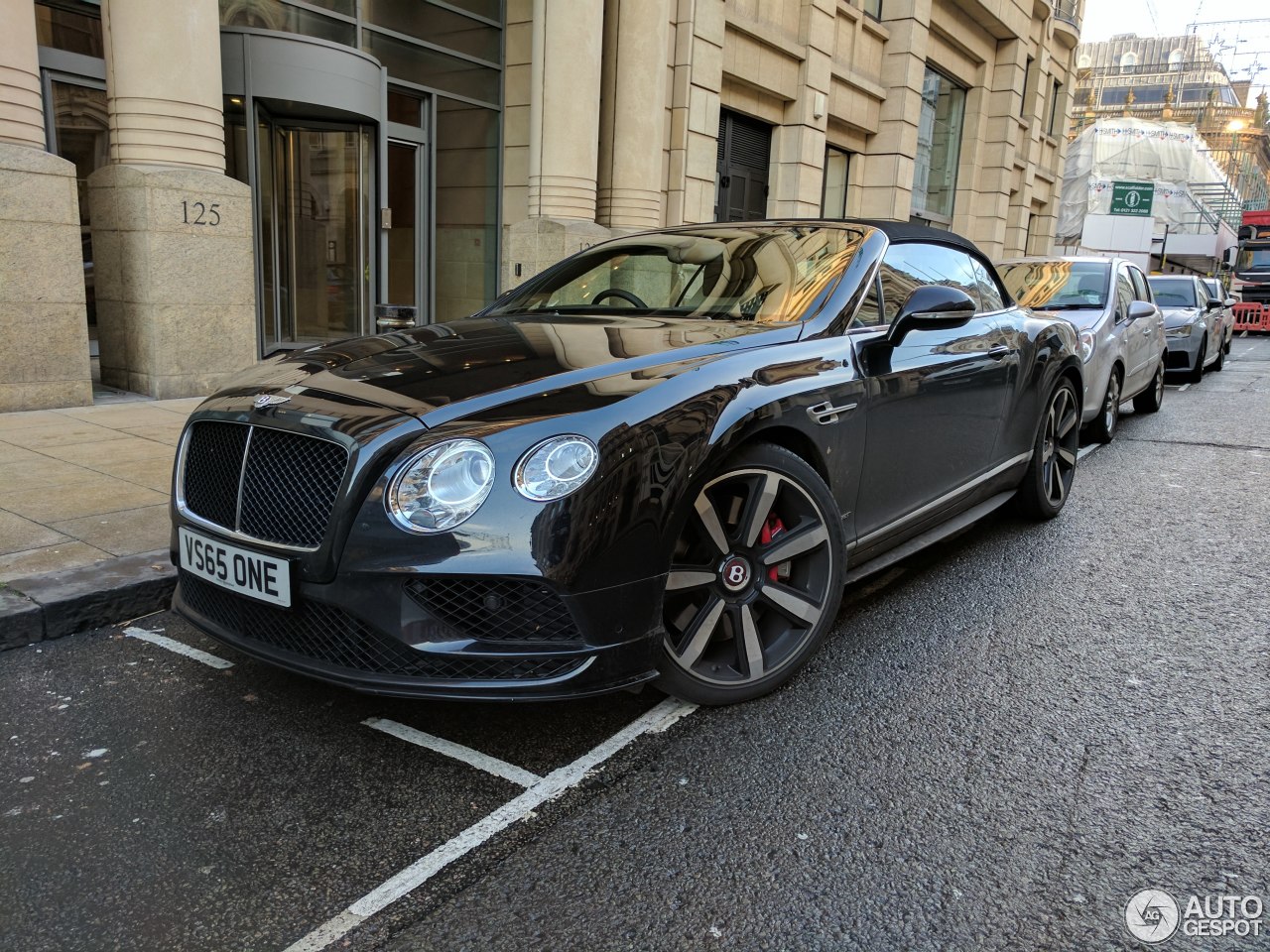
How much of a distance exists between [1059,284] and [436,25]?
8.31 meters

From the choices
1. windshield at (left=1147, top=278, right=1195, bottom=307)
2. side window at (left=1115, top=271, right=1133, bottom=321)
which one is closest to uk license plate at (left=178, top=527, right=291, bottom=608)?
side window at (left=1115, top=271, right=1133, bottom=321)

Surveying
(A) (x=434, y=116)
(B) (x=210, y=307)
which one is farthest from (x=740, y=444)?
(A) (x=434, y=116)

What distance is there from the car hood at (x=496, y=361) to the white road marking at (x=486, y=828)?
102 centimetres

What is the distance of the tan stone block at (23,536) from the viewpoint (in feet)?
14.0

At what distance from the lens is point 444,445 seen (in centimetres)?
253

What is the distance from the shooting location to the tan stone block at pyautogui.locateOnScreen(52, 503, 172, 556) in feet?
14.2

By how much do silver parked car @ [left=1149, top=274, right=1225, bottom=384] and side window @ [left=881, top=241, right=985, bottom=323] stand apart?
1024 centimetres

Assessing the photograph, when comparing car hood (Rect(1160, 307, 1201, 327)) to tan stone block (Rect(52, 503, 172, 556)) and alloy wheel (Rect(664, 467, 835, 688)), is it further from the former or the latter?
tan stone block (Rect(52, 503, 172, 556))

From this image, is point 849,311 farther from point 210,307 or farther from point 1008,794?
point 210,307

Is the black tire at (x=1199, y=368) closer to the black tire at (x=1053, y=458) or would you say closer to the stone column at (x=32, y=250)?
the black tire at (x=1053, y=458)

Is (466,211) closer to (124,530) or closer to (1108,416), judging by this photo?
(1108,416)

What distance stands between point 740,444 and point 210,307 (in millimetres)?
7017

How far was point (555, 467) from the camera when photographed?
99.3 inches

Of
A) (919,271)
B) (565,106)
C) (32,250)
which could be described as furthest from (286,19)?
(919,271)
